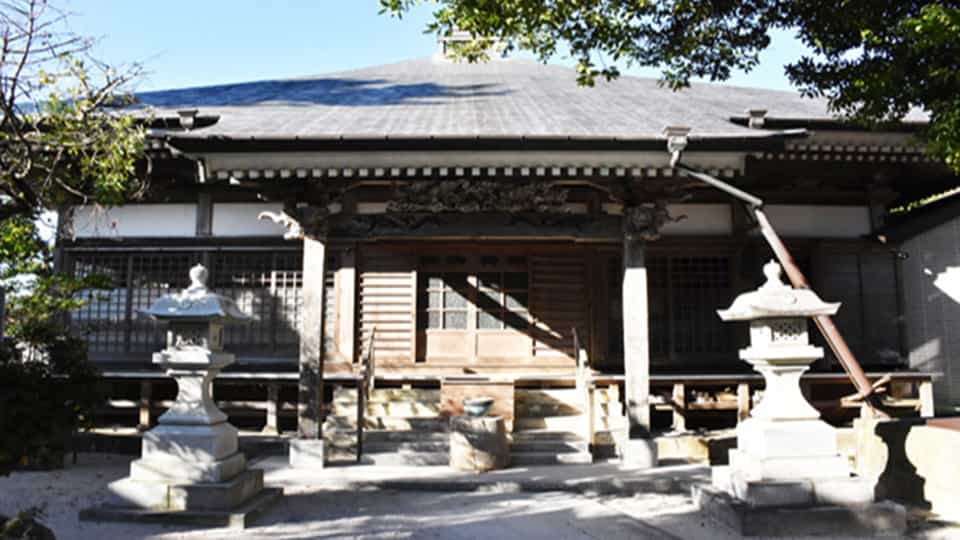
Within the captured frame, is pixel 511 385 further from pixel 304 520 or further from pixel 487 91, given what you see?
pixel 487 91

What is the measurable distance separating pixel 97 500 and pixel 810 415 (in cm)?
744

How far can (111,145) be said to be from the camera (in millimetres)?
5547

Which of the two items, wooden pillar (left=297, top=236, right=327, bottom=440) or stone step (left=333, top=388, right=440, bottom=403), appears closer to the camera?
wooden pillar (left=297, top=236, right=327, bottom=440)

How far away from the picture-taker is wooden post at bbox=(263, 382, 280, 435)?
9.67m

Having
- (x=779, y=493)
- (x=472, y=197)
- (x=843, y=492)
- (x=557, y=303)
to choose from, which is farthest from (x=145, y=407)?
(x=843, y=492)

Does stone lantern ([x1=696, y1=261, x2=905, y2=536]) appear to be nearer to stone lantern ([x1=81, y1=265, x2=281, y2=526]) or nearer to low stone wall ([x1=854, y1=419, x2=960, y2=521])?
low stone wall ([x1=854, y1=419, x2=960, y2=521])

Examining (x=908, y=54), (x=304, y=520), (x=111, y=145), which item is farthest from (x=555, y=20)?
(x=304, y=520)

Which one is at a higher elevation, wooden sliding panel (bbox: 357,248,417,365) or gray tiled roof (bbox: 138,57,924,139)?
gray tiled roof (bbox: 138,57,924,139)

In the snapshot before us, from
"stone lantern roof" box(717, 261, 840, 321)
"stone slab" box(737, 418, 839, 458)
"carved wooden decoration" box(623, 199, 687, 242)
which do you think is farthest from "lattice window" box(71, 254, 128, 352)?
"stone slab" box(737, 418, 839, 458)

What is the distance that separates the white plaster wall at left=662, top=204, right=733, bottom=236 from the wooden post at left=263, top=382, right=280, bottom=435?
23.0 feet

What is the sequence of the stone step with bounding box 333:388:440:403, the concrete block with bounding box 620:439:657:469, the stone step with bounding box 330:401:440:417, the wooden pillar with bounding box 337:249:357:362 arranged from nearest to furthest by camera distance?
1. the concrete block with bounding box 620:439:657:469
2. the stone step with bounding box 330:401:440:417
3. the stone step with bounding box 333:388:440:403
4. the wooden pillar with bounding box 337:249:357:362

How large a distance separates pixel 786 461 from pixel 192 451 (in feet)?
18.7

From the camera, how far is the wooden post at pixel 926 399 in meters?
9.52

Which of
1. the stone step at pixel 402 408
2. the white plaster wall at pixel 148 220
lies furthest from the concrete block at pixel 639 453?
the white plaster wall at pixel 148 220
